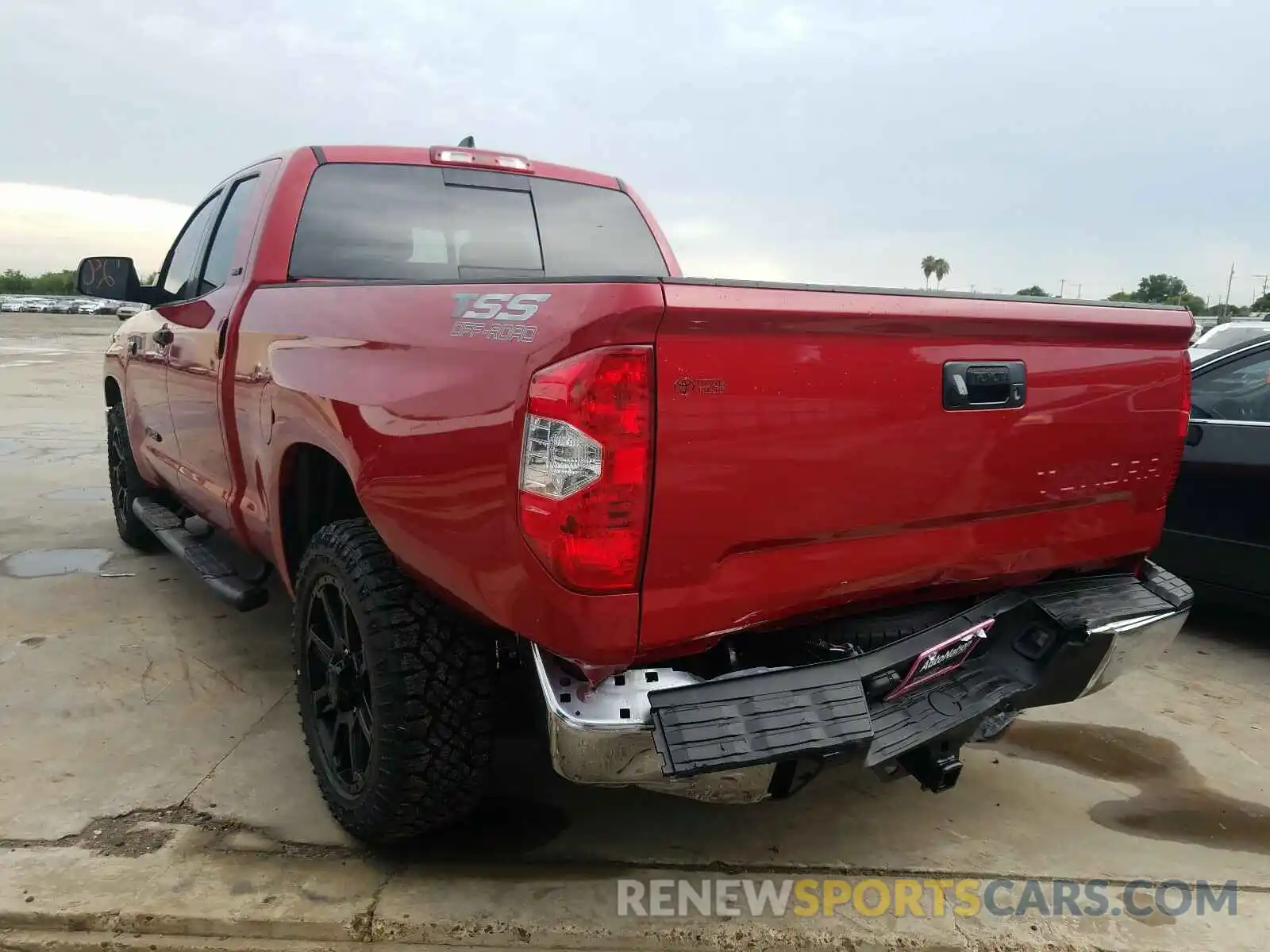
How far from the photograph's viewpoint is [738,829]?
273 cm

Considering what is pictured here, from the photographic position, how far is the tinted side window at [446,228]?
3367 mm

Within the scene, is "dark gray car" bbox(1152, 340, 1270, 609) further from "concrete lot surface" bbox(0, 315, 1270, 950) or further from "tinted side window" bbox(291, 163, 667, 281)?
"tinted side window" bbox(291, 163, 667, 281)

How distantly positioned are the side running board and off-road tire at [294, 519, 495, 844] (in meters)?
1.14

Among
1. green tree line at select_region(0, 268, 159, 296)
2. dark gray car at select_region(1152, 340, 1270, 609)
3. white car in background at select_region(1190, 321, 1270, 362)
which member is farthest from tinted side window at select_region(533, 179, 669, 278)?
green tree line at select_region(0, 268, 159, 296)

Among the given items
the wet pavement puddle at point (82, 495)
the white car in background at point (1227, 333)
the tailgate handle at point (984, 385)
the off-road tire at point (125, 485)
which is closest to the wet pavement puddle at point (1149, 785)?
the tailgate handle at point (984, 385)

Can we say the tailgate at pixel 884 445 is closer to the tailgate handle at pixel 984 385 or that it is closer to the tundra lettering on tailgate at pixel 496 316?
the tailgate handle at pixel 984 385

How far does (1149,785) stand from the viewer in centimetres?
308

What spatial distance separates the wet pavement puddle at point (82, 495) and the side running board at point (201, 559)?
2299 millimetres

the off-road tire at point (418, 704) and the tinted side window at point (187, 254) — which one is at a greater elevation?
the tinted side window at point (187, 254)

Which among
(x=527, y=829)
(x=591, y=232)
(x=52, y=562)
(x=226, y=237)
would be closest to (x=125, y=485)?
(x=52, y=562)

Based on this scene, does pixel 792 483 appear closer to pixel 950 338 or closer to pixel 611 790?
pixel 950 338

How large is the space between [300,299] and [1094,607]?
2.36 metres

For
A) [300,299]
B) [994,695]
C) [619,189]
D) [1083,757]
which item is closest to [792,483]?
[994,695]

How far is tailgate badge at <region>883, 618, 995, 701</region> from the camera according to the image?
2.17 metres
